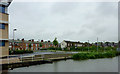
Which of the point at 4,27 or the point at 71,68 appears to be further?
the point at 4,27

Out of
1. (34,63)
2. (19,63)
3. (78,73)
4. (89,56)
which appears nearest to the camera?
(78,73)

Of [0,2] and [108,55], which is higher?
[0,2]

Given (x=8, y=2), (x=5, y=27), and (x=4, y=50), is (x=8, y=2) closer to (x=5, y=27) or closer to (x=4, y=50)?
(x=5, y=27)

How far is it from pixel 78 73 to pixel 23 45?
4623 cm

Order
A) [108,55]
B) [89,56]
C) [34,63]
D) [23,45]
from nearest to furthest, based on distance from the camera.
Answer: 1. [34,63]
2. [89,56]
3. [108,55]
4. [23,45]

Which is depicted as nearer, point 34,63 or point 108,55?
point 34,63

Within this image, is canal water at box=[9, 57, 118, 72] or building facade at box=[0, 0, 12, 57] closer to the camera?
canal water at box=[9, 57, 118, 72]

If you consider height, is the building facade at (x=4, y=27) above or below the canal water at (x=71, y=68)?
above

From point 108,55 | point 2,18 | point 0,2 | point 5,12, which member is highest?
point 0,2

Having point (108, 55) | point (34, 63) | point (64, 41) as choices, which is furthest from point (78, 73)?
point (64, 41)

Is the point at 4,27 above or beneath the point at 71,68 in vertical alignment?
above

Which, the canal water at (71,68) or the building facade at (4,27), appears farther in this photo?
the building facade at (4,27)

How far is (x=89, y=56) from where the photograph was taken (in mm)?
24359

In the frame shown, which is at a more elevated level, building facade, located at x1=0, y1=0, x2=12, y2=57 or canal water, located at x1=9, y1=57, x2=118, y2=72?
building facade, located at x1=0, y1=0, x2=12, y2=57
